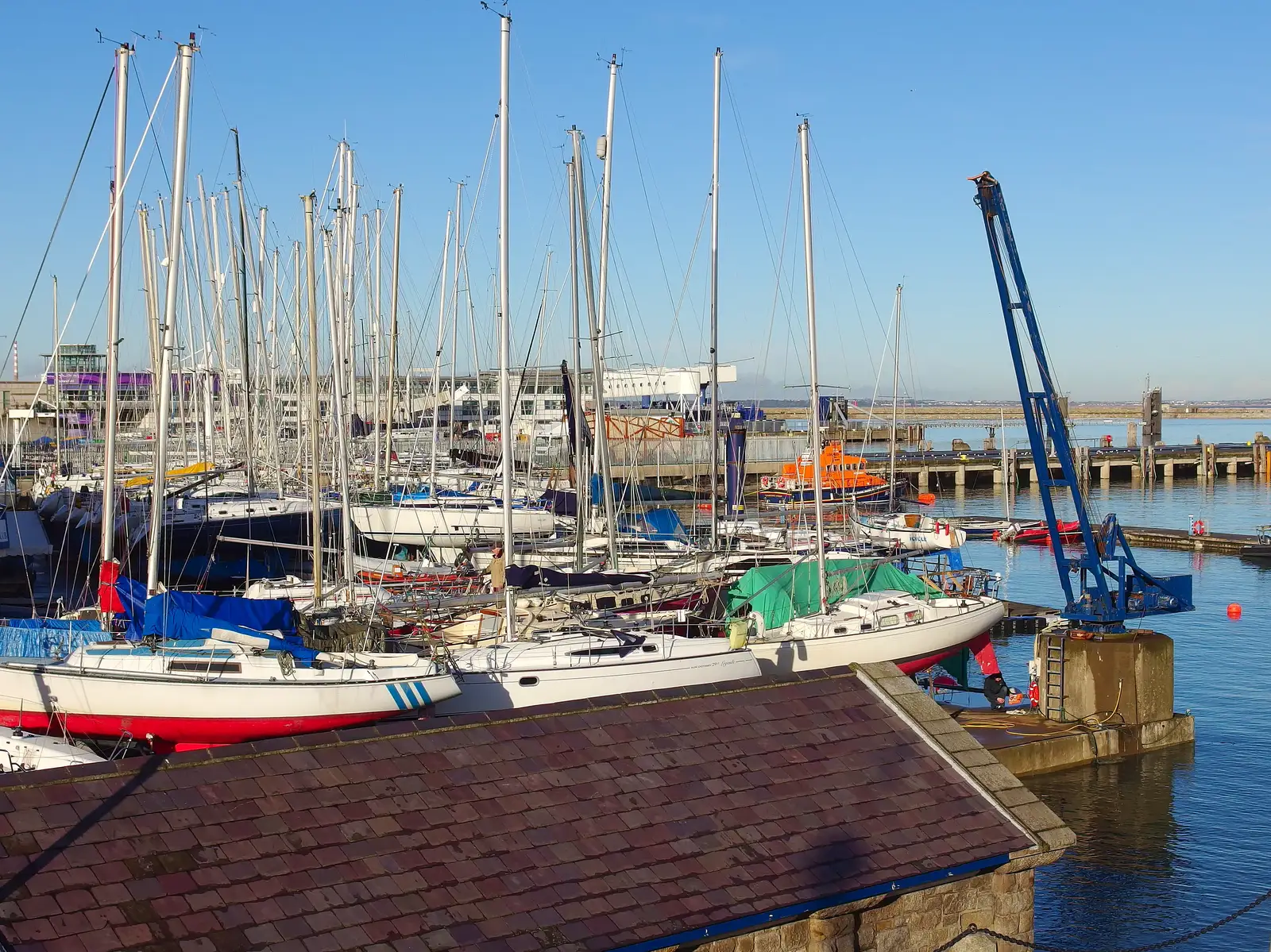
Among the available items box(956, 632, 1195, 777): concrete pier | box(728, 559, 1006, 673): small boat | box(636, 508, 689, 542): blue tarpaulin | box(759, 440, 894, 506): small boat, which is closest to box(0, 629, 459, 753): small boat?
box(728, 559, 1006, 673): small boat

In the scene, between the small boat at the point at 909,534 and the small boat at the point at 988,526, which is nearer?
the small boat at the point at 909,534

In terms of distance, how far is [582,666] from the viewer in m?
24.5

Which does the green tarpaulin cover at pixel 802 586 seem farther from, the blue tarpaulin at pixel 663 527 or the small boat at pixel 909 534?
the small boat at pixel 909 534

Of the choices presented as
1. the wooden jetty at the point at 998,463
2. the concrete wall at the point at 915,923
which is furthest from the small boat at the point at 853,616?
the wooden jetty at the point at 998,463

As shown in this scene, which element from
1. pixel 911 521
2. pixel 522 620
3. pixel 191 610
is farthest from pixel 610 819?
pixel 911 521

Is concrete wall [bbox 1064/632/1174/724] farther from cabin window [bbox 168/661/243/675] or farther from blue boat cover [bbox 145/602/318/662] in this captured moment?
cabin window [bbox 168/661/243/675]

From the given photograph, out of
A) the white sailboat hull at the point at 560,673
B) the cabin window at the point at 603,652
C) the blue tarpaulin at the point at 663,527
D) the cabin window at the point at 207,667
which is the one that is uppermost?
the blue tarpaulin at the point at 663,527

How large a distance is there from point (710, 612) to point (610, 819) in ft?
61.9

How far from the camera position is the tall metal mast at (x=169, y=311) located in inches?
1027

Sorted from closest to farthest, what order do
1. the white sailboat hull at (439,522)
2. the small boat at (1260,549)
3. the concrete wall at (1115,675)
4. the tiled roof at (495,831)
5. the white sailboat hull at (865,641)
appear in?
the tiled roof at (495,831), the white sailboat hull at (865,641), the concrete wall at (1115,675), the white sailboat hull at (439,522), the small boat at (1260,549)

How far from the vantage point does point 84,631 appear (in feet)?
77.2

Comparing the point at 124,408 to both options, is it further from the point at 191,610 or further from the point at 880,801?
the point at 880,801

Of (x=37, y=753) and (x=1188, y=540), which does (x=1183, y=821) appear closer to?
(x=37, y=753)

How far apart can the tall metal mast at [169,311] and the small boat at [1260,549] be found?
53169 mm
